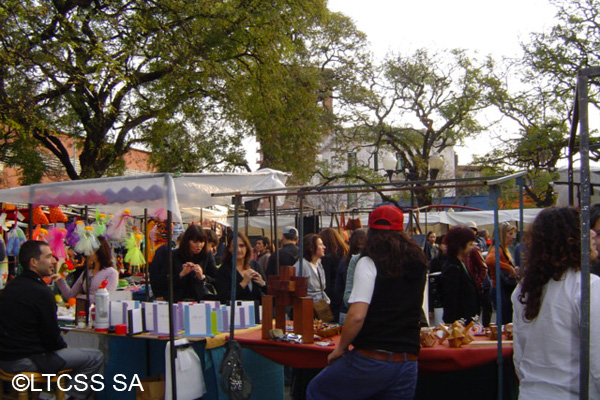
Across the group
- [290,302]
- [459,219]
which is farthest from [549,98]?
[290,302]

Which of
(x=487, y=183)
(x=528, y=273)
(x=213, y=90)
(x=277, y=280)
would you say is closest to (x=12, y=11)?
(x=213, y=90)

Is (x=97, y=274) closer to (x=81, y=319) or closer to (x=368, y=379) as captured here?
(x=81, y=319)

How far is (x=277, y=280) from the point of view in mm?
4965

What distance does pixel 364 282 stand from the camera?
3.27 metres

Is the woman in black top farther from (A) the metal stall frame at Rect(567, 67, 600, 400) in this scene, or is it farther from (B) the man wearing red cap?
(A) the metal stall frame at Rect(567, 67, 600, 400)

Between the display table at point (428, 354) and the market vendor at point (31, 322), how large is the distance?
1.65 m

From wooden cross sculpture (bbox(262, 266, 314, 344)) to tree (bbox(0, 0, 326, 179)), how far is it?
20.3ft

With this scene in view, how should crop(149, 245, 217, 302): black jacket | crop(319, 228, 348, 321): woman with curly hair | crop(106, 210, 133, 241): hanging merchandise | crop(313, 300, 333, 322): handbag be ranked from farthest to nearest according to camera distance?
crop(106, 210, 133, 241): hanging merchandise
crop(319, 228, 348, 321): woman with curly hair
crop(149, 245, 217, 302): black jacket
crop(313, 300, 333, 322): handbag

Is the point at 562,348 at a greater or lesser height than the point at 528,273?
lesser

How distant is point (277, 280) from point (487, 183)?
6.25ft

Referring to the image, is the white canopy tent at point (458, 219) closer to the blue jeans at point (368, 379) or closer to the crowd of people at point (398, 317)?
the crowd of people at point (398, 317)

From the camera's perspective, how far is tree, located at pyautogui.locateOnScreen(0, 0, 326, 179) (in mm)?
10000

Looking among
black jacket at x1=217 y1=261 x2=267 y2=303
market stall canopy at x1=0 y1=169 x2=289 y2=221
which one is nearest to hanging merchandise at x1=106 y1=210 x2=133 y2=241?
market stall canopy at x1=0 y1=169 x2=289 y2=221

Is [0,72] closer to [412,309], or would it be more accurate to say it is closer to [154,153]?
[154,153]
